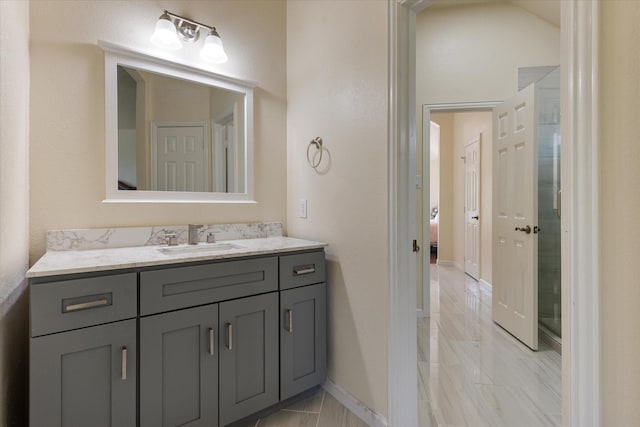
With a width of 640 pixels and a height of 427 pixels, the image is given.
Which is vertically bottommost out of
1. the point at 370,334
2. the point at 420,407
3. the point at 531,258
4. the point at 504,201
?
the point at 420,407

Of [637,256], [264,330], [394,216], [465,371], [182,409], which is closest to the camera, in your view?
[637,256]

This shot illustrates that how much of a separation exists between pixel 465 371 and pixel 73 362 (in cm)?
212

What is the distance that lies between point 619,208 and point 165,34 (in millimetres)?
2092

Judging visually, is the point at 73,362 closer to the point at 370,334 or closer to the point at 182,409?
the point at 182,409

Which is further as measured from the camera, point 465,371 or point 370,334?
point 465,371

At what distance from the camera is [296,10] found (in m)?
2.14

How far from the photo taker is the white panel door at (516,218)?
2354mm

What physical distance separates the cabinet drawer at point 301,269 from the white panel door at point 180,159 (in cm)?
77

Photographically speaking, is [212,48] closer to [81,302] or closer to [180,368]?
[81,302]

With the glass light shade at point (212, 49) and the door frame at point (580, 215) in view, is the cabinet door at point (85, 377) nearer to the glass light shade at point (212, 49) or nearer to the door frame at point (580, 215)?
the door frame at point (580, 215)

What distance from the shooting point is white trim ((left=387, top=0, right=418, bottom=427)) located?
4.65 ft

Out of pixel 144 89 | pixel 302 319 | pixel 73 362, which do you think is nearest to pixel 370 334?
pixel 302 319

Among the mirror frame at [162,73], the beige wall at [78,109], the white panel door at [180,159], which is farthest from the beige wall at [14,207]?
the white panel door at [180,159]

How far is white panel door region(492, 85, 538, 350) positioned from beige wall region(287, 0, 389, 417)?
1559 millimetres
